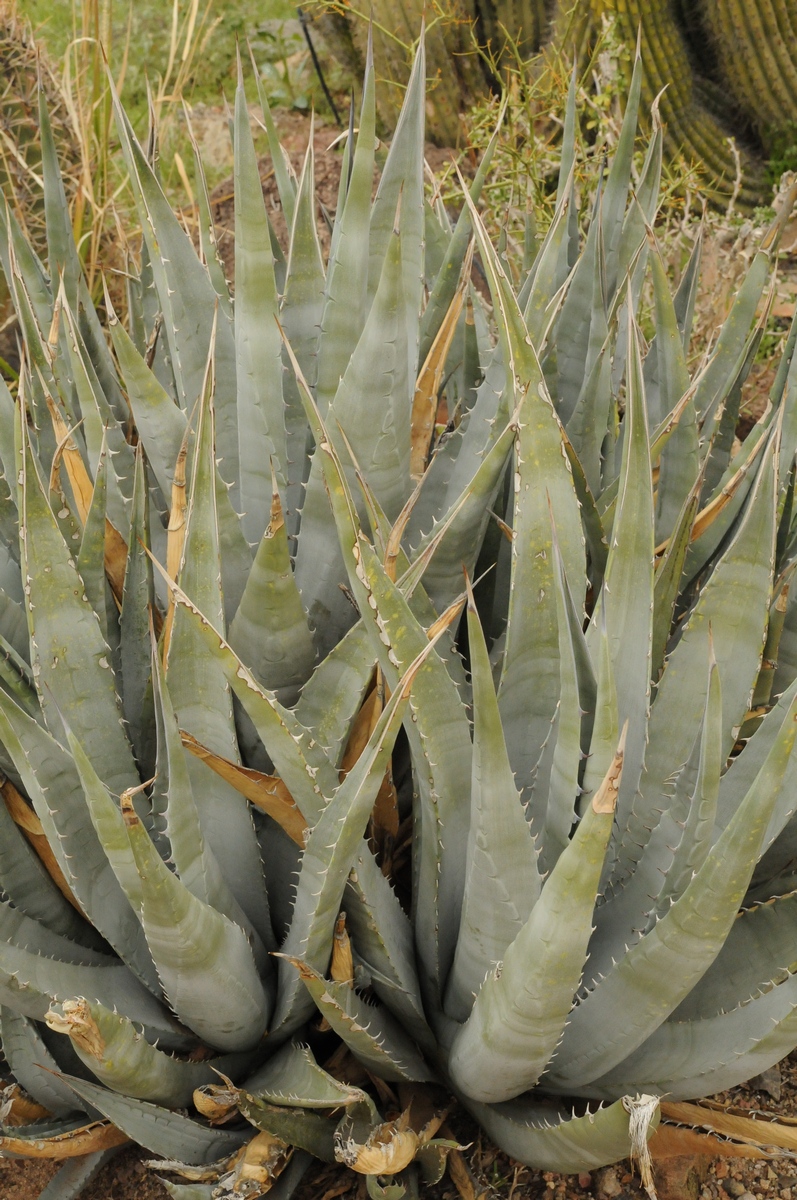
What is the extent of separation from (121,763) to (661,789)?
609mm

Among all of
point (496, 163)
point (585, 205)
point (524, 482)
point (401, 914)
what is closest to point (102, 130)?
point (496, 163)

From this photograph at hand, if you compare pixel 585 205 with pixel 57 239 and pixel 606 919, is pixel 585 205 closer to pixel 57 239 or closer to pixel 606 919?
pixel 57 239

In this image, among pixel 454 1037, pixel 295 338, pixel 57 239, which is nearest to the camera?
pixel 454 1037

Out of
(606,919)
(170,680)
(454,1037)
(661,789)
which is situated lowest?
(454,1037)

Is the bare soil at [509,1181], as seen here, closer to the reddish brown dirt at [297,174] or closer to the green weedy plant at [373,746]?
the green weedy plant at [373,746]

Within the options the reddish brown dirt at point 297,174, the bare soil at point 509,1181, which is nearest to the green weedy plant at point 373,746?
the bare soil at point 509,1181

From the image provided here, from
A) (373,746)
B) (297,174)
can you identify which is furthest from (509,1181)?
(297,174)

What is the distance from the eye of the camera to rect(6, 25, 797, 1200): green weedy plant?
97cm

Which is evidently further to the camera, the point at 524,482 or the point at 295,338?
the point at 295,338

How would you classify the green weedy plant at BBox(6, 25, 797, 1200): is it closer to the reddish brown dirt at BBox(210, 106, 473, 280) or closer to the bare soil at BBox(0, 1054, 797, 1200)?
the bare soil at BBox(0, 1054, 797, 1200)

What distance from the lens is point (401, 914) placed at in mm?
1166

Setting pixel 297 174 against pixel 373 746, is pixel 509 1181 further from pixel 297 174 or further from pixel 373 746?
pixel 297 174

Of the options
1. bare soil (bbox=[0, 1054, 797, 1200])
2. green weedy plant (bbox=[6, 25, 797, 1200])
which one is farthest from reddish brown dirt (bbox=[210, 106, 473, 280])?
bare soil (bbox=[0, 1054, 797, 1200])

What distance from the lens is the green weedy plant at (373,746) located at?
97 cm
